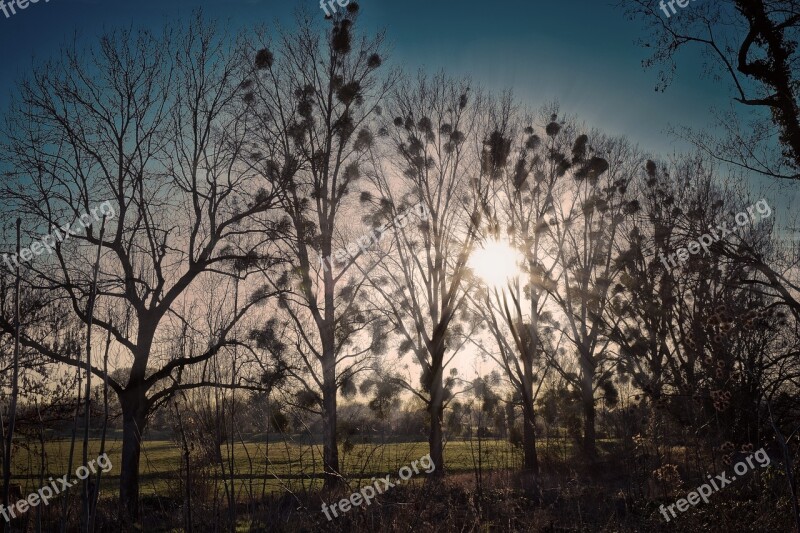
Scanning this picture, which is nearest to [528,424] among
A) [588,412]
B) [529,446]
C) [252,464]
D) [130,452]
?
[529,446]

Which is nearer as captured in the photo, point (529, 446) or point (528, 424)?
point (528, 424)

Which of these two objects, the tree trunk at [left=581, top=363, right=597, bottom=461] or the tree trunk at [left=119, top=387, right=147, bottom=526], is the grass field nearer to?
the tree trunk at [left=119, top=387, right=147, bottom=526]

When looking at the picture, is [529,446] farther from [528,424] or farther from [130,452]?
[130,452]

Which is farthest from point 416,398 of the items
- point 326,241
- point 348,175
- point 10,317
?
point 10,317

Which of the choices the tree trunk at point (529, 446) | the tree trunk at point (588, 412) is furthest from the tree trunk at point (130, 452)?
the tree trunk at point (588, 412)

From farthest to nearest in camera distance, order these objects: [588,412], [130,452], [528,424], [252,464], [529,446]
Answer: [588,412]
[529,446]
[528,424]
[130,452]
[252,464]

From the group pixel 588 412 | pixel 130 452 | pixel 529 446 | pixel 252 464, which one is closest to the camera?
pixel 252 464

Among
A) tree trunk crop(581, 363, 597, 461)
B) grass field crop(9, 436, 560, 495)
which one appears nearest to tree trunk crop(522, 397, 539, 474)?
grass field crop(9, 436, 560, 495)

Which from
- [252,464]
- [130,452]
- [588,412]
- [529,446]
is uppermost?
[252,464]

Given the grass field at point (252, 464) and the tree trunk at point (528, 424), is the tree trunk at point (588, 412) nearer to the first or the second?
the tree trunk at point (528, 424)

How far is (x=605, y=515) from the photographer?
7.99 m

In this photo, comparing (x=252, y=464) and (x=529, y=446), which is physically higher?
(x=252, y=464)

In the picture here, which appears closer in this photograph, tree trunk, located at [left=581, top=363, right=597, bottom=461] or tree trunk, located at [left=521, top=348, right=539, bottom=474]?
tree trunk, located at [left=521, top=348, right=539, bottom=474]

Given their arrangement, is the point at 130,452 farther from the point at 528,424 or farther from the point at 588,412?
the point at 588,412
